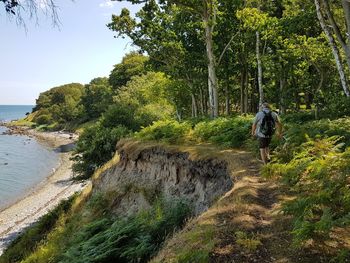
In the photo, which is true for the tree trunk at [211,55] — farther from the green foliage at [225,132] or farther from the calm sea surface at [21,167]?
the calm sea surface at [21,167]

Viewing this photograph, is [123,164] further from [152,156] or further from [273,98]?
[273,98]

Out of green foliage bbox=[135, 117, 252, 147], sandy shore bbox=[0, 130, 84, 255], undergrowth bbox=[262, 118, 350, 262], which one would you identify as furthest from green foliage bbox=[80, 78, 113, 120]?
undergrowth bbox=[262, 118, 350, 262]

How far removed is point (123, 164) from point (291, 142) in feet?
37.3

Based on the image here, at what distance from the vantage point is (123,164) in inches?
822

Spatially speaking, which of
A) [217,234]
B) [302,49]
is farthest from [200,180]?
[302,49]

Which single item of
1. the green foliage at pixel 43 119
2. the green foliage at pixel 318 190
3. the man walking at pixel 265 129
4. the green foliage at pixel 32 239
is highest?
the man walking at pixel 265 129

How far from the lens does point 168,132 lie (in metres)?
19.5

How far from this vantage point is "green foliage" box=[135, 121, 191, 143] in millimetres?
18672

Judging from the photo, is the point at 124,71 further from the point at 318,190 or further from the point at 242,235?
the point at 242,235

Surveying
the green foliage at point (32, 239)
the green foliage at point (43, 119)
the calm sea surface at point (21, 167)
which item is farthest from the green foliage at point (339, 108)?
the green foliage at point (43, 119)

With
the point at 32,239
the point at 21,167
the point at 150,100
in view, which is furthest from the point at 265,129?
the point at 21,167

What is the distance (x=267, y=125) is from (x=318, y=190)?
397 centimetres

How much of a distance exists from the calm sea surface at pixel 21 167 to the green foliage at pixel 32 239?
62.3 ft

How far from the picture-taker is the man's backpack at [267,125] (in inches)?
456
